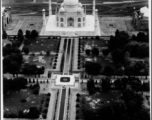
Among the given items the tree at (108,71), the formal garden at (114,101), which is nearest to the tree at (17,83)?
the formal garden at (114,101)

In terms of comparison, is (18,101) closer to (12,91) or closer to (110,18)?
(12,91)

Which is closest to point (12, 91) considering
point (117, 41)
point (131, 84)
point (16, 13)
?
point (131, 84)

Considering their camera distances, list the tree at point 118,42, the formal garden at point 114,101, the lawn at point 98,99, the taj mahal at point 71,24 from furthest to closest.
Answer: the taj mahal at point 71,24
the tree at point 118,42
the lawn at point 98,99
the formal garden at point 114,101

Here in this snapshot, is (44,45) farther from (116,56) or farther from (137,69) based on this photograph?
(137,69)

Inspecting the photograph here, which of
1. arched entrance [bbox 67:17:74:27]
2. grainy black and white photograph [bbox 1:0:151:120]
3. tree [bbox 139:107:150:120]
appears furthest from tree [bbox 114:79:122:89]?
arched entrance [bbox 67:17:74:27]

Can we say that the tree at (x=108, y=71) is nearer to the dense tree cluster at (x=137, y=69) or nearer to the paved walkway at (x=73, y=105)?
the dense tree cluster at (x=137, y=69)

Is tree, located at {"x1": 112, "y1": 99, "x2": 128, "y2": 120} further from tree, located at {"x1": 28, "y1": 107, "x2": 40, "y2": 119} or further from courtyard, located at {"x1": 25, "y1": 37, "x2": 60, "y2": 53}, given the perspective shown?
courtyard, located at {"x1": 25, "y1": 37, "x2": 60, "y2": 53}
